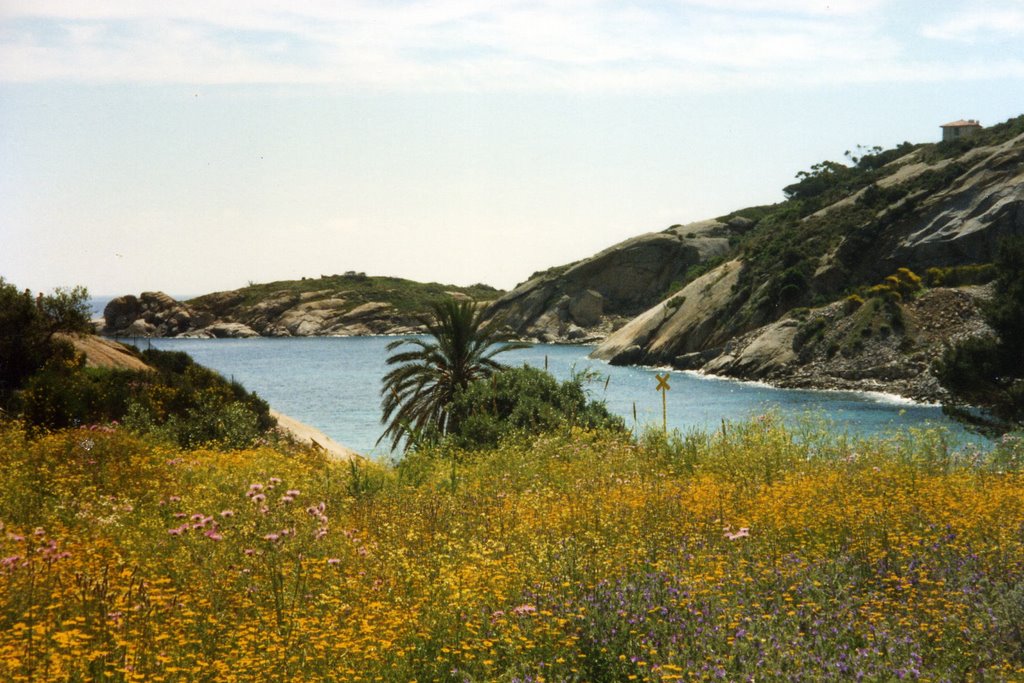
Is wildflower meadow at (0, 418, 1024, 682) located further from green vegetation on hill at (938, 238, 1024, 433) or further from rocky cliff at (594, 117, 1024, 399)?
rocky cliff at (594, 117, 1024, 399)

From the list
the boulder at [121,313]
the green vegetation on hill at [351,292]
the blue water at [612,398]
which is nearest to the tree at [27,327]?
the blue water at [612,398]

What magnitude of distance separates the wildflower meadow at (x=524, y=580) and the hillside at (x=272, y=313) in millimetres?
146262

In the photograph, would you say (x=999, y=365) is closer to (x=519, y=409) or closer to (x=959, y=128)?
(x=519, y=409)

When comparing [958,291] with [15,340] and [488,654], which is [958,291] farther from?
[488,654]

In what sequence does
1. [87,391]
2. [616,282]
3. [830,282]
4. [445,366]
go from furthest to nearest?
[616,282]
[830,282]
[445,366]
[87,391]

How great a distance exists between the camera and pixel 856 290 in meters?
71.9

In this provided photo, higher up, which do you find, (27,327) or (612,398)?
(27,327)

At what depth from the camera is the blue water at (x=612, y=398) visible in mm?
43562

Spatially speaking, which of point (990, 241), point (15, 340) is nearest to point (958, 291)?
point (990, 241)

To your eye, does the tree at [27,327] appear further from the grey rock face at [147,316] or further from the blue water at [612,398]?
the grey rock face at [147,316]

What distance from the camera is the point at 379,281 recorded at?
189375 mm

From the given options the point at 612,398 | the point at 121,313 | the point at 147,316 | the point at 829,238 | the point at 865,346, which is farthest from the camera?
the point at 147,316

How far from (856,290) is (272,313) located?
11997 cm

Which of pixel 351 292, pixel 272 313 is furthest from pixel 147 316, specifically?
pixel 351 292
